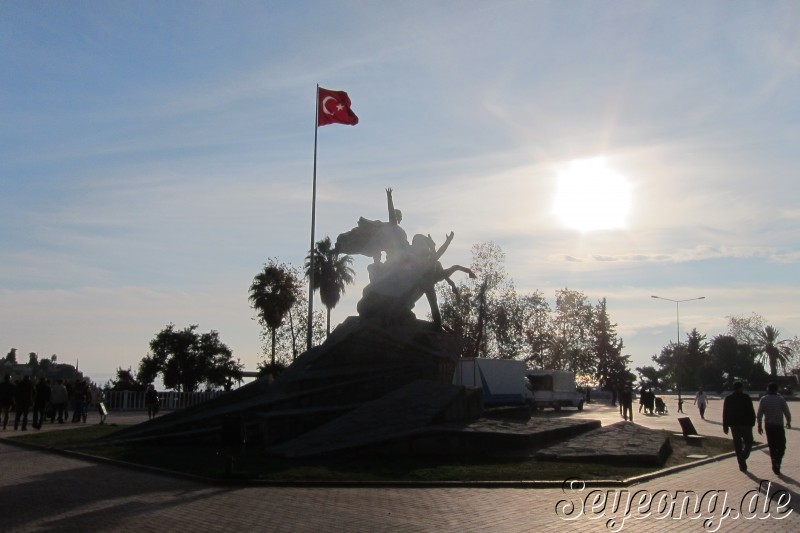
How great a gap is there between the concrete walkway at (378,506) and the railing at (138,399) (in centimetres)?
2332

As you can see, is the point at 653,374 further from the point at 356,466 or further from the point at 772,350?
the point at 356,466

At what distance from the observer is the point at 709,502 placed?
33.6ft

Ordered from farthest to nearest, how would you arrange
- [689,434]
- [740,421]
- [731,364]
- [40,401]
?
1. [731,364]
2. [40,401]
3. [689,434]
4. [740,421]

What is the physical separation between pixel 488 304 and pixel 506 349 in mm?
3826

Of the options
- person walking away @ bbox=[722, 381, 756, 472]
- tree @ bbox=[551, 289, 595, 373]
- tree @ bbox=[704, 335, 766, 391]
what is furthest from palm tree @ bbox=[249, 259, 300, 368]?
tree @ bbox=[704, 335, 766, 391]

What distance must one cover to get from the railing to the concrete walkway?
2332 centimetres

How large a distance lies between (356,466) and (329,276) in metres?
35.9

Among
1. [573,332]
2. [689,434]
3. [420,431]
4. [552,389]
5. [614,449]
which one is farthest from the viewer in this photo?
[573,332]

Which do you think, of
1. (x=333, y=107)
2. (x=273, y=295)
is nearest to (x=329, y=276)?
(x=273, y=295)

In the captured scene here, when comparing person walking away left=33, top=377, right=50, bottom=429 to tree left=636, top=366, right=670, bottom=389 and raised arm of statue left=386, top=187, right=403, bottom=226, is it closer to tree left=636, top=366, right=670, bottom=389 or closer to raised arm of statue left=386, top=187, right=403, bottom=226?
raised arm of statue left=386, top=187, right=403, bottom=226

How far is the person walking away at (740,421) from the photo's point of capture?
43.7ft

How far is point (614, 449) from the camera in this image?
1467 cm

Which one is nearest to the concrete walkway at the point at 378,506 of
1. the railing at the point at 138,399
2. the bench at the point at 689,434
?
the bench at the point at 689,434

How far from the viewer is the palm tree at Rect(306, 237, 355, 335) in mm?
48938
